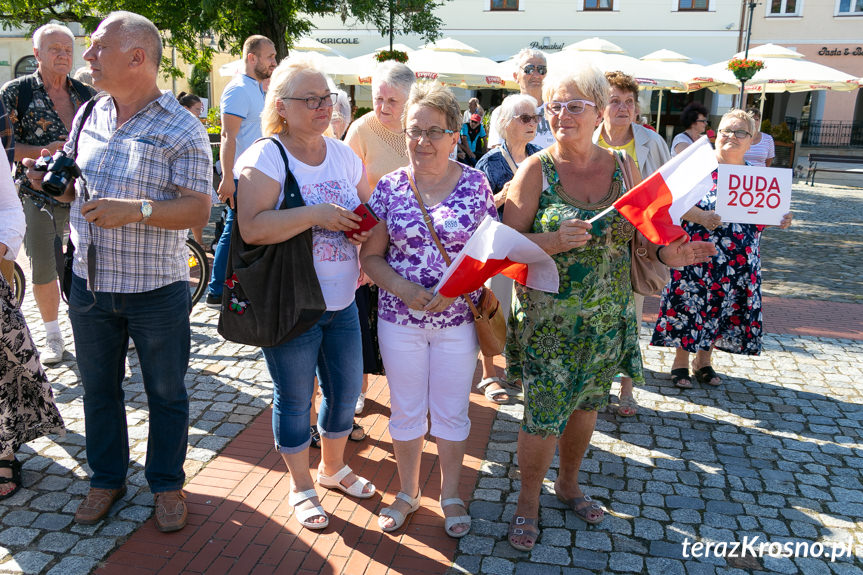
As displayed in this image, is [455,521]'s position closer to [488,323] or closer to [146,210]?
[488,323]

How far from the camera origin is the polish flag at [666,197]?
3.04m

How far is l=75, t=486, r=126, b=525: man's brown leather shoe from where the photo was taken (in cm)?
336

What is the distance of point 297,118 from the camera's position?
10.2ft

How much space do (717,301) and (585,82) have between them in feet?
9.29

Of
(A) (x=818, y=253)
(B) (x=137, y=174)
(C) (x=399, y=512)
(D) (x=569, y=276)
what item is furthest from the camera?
(A) (x=818, y=253)

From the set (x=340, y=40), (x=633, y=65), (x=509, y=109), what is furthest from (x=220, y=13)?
(x=340, y=40)

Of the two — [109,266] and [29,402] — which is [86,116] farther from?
[29,402]

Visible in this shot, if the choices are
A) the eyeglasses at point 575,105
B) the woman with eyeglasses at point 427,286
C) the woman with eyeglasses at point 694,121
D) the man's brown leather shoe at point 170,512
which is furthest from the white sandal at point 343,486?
the woman with eyeglasses at point 694,121

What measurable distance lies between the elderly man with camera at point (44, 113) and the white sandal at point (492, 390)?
10.4ft

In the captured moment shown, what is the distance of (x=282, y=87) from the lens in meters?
3.13

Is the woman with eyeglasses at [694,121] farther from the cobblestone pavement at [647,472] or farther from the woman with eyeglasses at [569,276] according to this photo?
the woman with eyeglasses at [569,276]

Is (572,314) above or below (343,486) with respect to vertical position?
above

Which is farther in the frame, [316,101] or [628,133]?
[628,133]

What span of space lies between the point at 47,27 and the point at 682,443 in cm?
516
